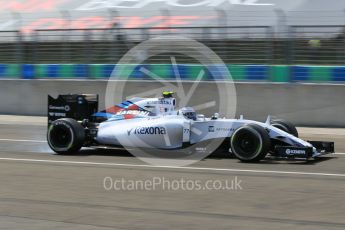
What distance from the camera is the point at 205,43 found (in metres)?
19.2

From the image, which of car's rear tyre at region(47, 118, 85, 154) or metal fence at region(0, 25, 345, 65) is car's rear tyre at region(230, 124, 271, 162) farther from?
metal fence at region(0, 25, 345, 65)

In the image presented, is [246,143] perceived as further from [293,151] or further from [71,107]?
[71,107]

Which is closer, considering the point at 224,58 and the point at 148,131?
the point at 148,131

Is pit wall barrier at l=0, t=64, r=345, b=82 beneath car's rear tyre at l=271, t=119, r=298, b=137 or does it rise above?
above

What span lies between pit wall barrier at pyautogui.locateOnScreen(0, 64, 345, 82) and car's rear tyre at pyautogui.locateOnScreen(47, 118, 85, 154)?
7.28m

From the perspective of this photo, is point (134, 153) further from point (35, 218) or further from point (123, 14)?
point (123, 14)

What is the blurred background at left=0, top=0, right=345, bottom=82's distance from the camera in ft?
57.1

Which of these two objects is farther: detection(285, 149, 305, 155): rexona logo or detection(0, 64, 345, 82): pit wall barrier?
detection(0, 64, 345, 82): pit wall barrier

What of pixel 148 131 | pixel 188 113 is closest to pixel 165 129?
pixel 148 131

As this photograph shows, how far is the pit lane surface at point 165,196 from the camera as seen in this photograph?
668cm

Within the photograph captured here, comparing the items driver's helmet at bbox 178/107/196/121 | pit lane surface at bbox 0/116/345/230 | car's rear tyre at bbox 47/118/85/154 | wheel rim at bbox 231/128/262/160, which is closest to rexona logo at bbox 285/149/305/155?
pit lane surface at bbox 0/116/345/230

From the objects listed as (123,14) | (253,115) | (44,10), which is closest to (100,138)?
(253,115)

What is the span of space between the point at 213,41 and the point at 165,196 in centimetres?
1142

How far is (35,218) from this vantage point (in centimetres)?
687
